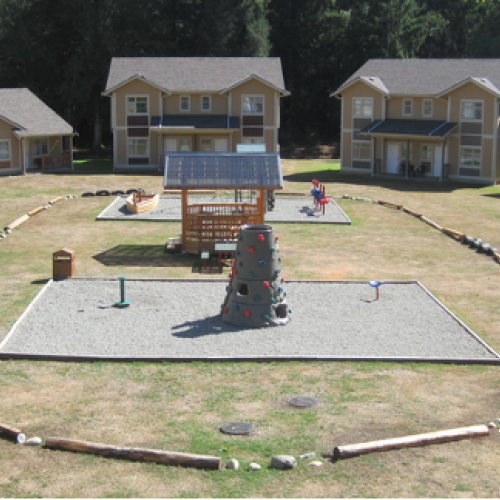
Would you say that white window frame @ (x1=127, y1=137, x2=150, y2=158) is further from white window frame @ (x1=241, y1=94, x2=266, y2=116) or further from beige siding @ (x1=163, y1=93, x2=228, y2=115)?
white window frame @ (x1=241, y1=94, x2=266, y2=116)

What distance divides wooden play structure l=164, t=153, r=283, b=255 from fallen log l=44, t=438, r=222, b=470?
608 inches

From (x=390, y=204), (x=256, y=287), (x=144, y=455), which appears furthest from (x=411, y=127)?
(x=144, y=455)

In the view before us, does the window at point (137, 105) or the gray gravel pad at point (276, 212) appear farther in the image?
the window at point (137, 105)

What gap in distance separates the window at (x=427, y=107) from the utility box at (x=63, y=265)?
34612mm

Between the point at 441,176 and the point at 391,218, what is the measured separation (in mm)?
16085

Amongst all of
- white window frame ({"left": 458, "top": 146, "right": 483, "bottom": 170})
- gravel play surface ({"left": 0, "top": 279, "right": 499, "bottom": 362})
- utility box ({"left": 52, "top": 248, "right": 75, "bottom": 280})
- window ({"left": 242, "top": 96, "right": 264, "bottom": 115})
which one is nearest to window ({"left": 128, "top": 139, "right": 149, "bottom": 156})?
window ({"left": 242, "top": 96, "right": 264, "bottom": 115})

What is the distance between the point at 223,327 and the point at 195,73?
133 feet

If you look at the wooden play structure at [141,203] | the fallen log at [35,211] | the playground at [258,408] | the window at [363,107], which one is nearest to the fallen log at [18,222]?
the fallen log at [35,211]

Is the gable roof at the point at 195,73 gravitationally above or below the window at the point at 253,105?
above

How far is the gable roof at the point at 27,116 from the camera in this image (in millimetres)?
51469

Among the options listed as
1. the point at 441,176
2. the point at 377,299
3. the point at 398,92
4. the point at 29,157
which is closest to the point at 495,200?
the point at 441,176

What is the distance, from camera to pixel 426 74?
53875 millimetres

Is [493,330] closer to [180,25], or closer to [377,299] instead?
[377,299]

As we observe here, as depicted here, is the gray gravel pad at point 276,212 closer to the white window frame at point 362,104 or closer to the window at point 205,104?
the white window frame at point 362,104
